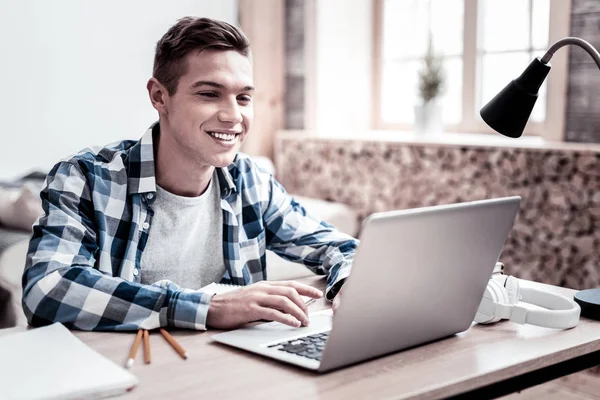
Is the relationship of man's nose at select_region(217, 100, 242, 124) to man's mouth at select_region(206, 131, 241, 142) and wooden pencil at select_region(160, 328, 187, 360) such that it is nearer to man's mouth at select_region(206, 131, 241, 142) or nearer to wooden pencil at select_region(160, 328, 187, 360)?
man's mouth at select_region(206, 131, 241, 142)

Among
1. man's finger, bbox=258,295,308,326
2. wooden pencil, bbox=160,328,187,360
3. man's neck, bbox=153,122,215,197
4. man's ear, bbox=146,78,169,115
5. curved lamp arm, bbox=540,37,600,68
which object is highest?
curved lamp arm, bbox=540,37,600,68

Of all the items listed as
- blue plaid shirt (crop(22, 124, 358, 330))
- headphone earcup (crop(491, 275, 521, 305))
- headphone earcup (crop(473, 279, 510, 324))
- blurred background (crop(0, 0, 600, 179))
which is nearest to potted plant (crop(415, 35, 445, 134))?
blurred background (crop(0, 0, 600, 179))

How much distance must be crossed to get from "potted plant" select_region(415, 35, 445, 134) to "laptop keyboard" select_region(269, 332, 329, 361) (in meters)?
2.45

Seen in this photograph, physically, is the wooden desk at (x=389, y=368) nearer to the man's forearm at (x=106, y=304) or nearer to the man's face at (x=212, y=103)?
the man's forearm at (x=106, y=304)

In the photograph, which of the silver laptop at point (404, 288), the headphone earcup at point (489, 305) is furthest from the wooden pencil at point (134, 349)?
the headphone earcup at point (489, 305)

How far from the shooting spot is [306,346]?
1150 mm

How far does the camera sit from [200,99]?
162cm

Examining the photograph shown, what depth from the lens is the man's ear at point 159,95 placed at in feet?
5.59

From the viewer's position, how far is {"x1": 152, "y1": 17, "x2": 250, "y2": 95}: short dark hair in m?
1.63

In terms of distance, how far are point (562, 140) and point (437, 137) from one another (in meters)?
0.64

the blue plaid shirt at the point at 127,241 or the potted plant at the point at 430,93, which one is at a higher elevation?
the potted plant at the point at 430,93

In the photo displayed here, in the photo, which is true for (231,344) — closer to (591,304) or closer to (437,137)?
(591,304)

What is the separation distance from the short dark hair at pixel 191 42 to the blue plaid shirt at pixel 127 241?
0.51 feet

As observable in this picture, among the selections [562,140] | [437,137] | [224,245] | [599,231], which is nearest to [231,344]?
[224,245]
